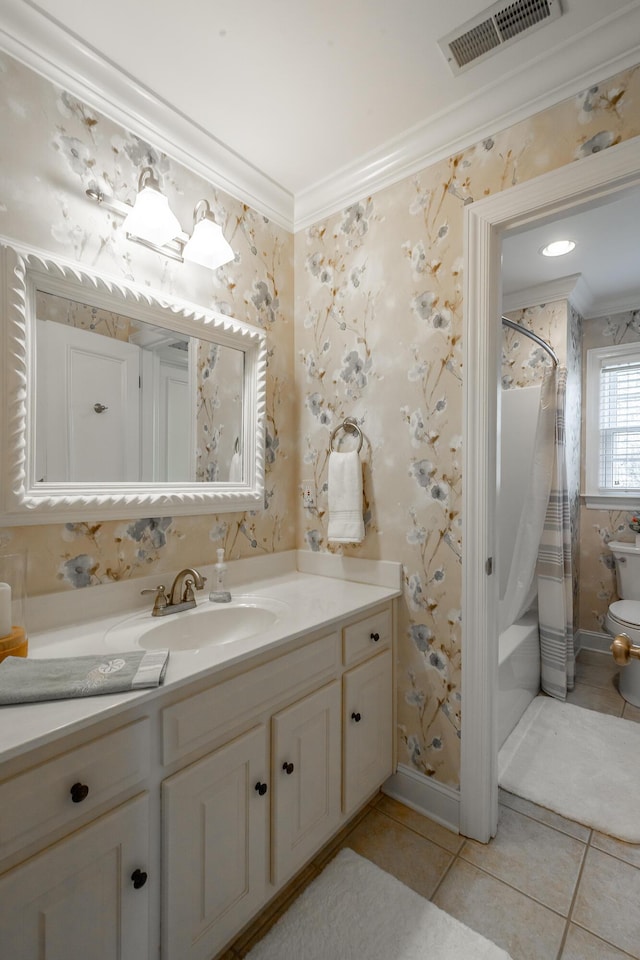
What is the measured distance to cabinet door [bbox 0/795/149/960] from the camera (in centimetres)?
75

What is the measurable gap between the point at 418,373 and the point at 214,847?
5.05 ft

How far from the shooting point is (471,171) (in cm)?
153

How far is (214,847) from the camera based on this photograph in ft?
3.44

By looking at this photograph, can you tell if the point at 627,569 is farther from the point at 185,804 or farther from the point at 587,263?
the point at 185,804

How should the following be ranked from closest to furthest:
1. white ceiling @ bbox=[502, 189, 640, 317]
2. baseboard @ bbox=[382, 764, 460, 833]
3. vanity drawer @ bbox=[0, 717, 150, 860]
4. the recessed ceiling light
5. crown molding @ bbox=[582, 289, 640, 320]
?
vanity drawer @ bbox=[0, 717, 150, 860] < baseboard @ bbox=[382, 764, 460, 833] < white ceiling @ bbox=[502, 189, 640, 317] < the recessed ceiling light < crown molding @ bbox=[582, 289, 640, 320]

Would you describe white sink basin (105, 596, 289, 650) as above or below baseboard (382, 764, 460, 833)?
above

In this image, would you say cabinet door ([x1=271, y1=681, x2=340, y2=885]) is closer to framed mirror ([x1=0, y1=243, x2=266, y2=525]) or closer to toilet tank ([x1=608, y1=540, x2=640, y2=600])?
framed mirror ([x1=0, y1=243, x2=266, y2=525])

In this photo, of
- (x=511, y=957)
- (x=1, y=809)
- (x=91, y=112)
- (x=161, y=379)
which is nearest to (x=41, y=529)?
(x=161, y=379)

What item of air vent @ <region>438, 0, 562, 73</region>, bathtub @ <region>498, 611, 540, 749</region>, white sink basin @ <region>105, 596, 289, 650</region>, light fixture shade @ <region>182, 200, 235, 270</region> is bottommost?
bathtub @ <region>498, 611, 540, 749</region>

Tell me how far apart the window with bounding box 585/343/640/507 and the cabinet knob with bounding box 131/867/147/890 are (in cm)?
328

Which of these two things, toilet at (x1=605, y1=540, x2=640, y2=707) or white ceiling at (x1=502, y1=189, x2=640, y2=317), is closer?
white ceiling at (x1=502, y1=189, x2=640, y2=317)

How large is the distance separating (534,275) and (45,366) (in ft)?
9.09

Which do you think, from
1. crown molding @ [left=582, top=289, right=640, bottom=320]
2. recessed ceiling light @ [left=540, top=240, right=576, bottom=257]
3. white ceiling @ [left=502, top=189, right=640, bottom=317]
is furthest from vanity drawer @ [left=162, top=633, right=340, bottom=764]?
crown molding @ [left=582, top=289, right=640, bottom=320]

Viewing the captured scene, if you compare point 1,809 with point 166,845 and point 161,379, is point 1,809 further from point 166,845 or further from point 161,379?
point 161,379
